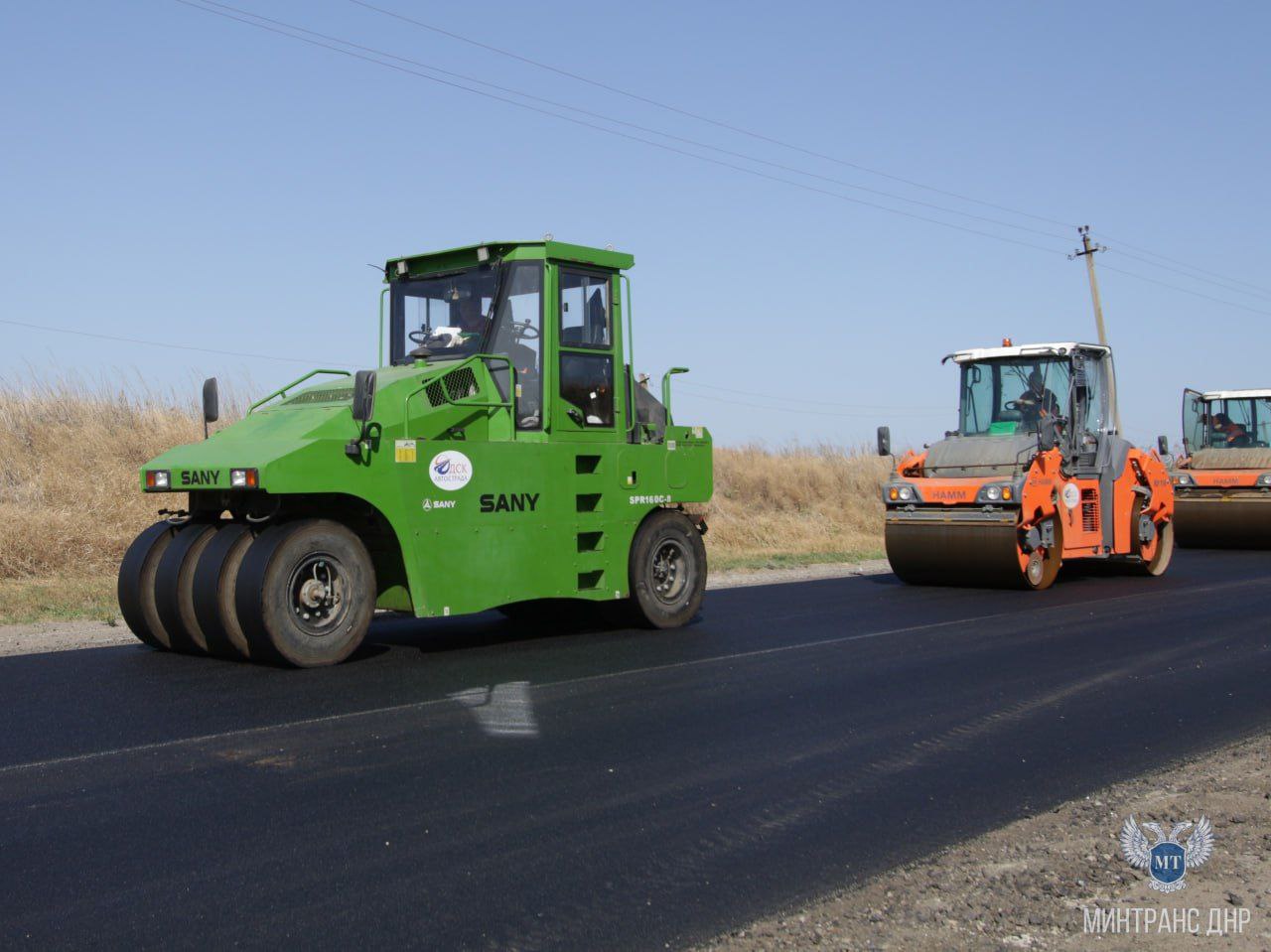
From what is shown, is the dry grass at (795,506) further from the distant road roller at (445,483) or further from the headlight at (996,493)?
the distant road roller at (445,483)

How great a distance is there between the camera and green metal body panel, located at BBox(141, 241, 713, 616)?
349 inches

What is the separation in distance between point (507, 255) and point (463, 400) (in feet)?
4.49

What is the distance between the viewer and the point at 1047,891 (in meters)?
4.41

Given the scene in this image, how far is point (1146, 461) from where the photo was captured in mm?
16516

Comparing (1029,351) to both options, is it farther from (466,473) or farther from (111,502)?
(111,502)

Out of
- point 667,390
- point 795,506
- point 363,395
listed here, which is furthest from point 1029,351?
point 795,506

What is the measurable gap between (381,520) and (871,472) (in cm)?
2529

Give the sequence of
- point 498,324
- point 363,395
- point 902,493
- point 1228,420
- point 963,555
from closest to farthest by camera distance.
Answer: point 363,395
point 498,324
point 963,555
point 902,493
point 1228,420

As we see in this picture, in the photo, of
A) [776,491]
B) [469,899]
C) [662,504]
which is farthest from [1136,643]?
[776,491]

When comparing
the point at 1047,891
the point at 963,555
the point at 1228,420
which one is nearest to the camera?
the point at 1047,891

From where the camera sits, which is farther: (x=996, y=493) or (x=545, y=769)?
(x=996, y=493)

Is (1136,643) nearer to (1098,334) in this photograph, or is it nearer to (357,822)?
(357,822)

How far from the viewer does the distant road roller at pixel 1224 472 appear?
66.2 ft

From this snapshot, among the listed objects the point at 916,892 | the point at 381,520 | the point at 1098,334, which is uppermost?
the point at 1098,334
